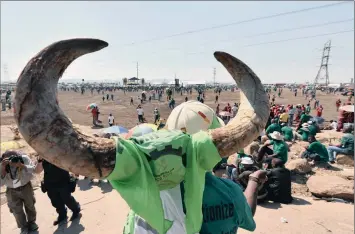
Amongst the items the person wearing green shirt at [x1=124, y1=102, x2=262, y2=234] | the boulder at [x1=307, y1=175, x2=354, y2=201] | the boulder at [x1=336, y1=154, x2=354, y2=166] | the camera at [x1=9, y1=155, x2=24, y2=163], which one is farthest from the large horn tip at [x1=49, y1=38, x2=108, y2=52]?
the boulder at [x1=336, y1=154, x2=354, y2=166]

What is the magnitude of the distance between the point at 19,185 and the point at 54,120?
14.8ft

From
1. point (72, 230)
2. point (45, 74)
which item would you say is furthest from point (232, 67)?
point (72, 230)

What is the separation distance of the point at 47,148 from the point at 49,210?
221 inches

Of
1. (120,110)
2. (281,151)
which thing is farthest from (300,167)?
(120,110)

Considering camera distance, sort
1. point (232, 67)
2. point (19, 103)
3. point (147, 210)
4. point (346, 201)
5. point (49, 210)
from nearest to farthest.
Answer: point (19, 103), point (147, 210), point (232, 67), point (49, 210), point (346, 201)

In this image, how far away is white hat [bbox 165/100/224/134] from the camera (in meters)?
2.46

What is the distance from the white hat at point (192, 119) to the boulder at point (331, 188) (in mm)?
5698

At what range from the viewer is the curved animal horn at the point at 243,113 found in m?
1.78

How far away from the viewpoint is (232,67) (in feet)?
6.99

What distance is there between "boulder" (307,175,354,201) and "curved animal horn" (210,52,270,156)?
19.8ft

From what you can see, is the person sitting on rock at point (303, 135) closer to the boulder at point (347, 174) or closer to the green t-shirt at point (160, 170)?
the boulder at point (347, 174)

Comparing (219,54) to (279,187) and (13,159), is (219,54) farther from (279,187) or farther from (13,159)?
(279,187)

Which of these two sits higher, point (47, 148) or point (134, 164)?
point (47, 148)

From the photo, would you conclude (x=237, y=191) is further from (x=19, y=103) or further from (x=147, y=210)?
(x=19, y=103)
